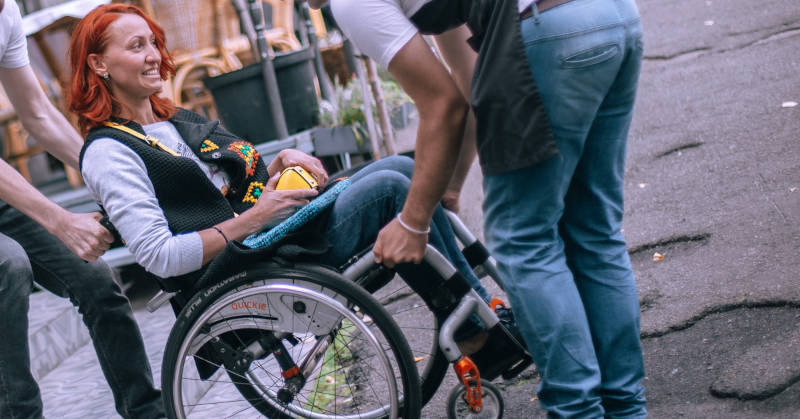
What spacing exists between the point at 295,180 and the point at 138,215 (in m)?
0.47

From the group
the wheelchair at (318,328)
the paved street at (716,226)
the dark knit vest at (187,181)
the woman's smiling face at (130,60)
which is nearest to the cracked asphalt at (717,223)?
the paved street at (716,226)

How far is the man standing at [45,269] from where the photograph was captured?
2490 mm

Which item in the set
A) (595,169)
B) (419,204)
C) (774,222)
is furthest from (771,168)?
(419,204)

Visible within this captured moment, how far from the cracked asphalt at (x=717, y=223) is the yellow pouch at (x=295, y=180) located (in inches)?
36.4

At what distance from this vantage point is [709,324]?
109 inches

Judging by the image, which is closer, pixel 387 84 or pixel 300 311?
pixel 300 311

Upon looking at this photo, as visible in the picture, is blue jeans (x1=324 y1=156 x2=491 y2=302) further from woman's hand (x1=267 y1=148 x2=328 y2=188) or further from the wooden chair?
the wooden chair

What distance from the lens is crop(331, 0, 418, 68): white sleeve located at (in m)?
1.79

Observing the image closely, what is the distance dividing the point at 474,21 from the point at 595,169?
1.71 feet

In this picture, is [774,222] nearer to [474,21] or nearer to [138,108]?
[474,21]

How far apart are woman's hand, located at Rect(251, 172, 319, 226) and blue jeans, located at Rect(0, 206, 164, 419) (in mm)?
767

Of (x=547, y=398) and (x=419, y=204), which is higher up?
(x=419, y=204)

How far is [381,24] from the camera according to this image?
1794 millimetres

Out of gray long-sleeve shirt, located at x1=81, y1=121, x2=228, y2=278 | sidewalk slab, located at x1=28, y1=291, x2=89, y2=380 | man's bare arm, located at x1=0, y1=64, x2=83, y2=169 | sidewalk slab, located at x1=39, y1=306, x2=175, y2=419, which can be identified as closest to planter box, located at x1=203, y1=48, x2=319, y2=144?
sidewalk slab, located at x1=39, y1=306, x2=175, y2=419
